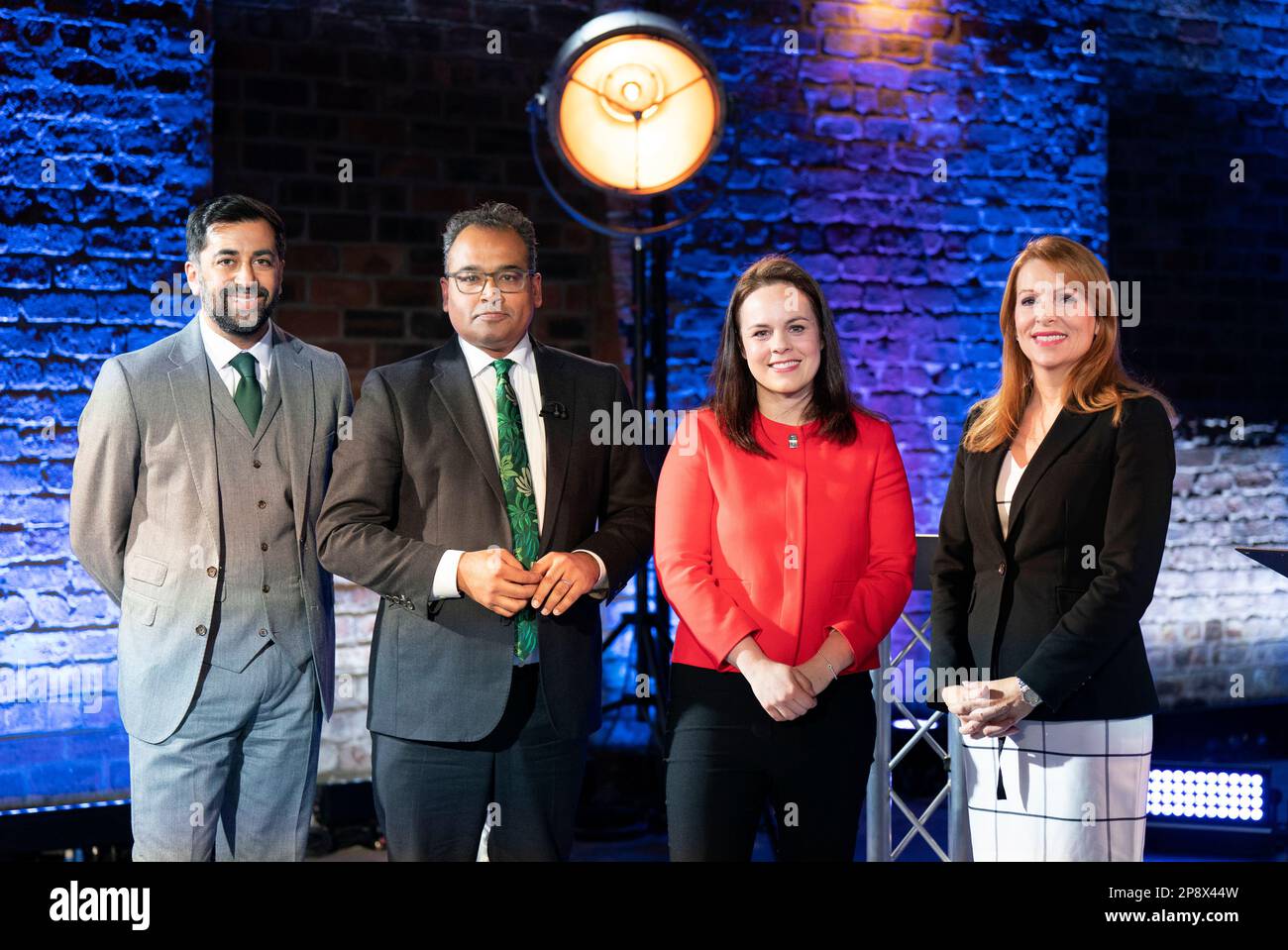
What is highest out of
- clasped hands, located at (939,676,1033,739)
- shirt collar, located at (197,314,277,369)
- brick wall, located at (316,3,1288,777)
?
brick wall, located at (316,3,1288,777)

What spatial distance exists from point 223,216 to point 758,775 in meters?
1.50

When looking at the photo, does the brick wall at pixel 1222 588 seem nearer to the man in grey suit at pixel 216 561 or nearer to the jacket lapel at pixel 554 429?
the jacket lapel at pixel 554 429

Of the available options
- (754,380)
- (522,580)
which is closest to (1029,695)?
(754,380)

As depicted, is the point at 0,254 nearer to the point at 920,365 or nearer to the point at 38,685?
the point at 38,685

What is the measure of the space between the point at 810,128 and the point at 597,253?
94 centimetres

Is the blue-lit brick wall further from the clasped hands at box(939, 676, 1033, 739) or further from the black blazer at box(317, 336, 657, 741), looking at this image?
the clasped hands at box(939, 676, 1033, 739)

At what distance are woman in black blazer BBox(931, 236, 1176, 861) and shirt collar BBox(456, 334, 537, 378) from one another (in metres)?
0.91

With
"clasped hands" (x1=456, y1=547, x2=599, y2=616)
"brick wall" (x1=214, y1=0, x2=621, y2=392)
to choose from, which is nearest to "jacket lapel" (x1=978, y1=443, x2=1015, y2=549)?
"clasped hands" (x1=456, y1=547, x2=599, y2=616)

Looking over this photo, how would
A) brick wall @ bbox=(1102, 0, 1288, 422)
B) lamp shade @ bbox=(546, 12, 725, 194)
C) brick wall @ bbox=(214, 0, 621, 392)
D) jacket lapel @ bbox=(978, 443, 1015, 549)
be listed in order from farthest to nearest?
brick wall @ bbox=(1102, 0, 1288, 422) < brick wall @ bbox=(214, 0, 621, 392) < lamp shade @ bbox=(546, 12, 725, 194) < jacket lapel @ bbox=(978, 443, 1015, 549)

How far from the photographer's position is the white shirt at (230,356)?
100 inches

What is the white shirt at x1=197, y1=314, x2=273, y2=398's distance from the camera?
2547 millimetres

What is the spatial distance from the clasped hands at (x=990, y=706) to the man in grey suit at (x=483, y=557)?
66cm

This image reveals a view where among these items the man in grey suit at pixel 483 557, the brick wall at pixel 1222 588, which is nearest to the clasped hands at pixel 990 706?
the man in grey suit at pixel 483 557
